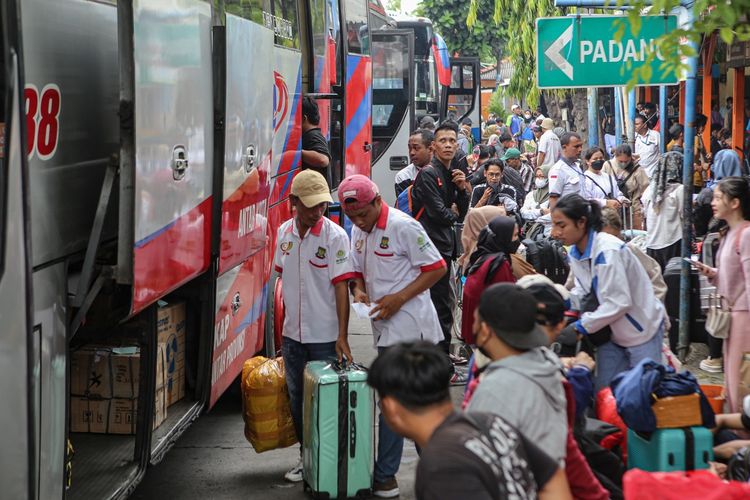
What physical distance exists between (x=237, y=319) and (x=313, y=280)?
85 centimetres

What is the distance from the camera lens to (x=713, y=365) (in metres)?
9.31

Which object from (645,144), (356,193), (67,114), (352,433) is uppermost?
(645,144)

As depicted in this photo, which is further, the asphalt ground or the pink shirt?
the pink shirt

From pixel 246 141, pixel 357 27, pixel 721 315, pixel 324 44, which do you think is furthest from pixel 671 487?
pixel 357 27

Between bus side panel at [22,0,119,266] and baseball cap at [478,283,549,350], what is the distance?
179cm

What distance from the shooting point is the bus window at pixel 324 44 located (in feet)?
35.1

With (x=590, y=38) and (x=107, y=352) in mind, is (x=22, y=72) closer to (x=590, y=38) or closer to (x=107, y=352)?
(x=107, y=352)

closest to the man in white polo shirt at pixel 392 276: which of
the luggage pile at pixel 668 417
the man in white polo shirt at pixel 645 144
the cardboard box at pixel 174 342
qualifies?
the cardboard box at pixel 174 342

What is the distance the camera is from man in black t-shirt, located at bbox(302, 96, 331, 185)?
32.6 ft

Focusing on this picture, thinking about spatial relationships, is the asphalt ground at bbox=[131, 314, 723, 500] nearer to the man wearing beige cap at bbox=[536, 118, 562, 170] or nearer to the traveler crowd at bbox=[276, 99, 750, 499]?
the traveler crowd at bbox=[276, 99, 750, 499]

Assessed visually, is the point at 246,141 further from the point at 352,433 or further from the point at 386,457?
the point at 386,457

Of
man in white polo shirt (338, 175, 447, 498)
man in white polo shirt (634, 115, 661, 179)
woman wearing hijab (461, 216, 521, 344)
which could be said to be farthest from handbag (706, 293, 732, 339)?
man in white polo shirt (634, 115, 661, 179)

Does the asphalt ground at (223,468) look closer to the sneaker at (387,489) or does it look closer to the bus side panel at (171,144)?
the sneaker at (387,489)

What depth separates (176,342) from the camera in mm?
6297
